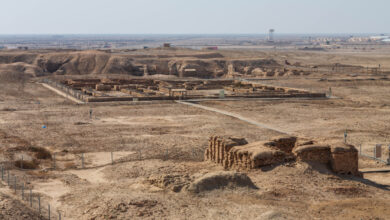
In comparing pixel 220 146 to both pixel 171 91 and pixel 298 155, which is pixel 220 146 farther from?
pixel 171 91

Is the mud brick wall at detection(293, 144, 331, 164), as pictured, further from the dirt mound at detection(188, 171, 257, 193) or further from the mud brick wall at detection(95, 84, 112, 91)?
the mud brick wall at detection(95, 84, 112, 91)

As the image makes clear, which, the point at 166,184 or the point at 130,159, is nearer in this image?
the point at 166,184

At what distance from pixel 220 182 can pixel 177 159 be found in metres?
7.44

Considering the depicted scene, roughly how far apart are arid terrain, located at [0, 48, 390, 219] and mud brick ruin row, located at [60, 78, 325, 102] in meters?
1.63

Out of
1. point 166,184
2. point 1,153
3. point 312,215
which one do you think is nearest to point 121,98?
point 1,153

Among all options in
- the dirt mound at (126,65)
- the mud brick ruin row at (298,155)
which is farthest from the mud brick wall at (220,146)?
the dirt mound at (126,65)

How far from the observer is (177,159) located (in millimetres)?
24031

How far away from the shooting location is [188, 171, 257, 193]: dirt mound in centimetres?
1650

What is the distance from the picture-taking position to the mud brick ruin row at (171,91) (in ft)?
151

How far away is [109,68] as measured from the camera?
77000mm

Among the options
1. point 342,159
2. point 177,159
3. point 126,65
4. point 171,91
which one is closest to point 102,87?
→ point 171,91

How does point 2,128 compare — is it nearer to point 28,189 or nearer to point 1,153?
point 1,153

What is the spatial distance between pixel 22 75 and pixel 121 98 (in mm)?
28151

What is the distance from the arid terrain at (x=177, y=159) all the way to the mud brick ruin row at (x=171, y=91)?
1633 mm
